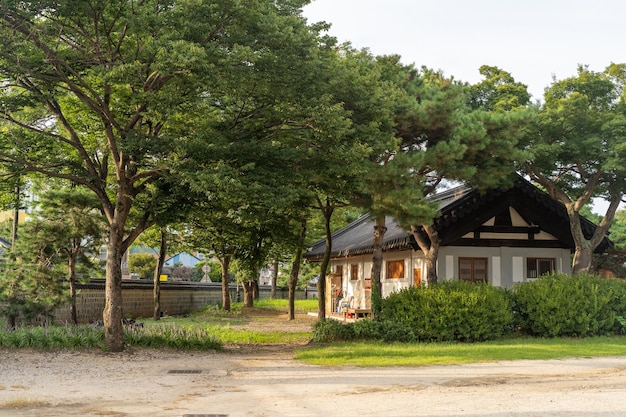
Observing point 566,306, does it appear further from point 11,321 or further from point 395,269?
point 11,321

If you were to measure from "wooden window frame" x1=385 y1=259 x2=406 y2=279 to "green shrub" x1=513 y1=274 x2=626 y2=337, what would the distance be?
667 cm

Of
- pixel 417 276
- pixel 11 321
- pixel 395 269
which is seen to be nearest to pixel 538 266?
pixel 417 276

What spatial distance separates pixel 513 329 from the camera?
20016mm

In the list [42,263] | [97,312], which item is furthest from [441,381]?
[97,312]

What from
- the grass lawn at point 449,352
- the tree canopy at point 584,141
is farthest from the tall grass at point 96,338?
the tree canopy at point 584,141

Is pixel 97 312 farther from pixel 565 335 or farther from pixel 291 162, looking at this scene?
pixel 565 335

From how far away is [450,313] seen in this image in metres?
18.3

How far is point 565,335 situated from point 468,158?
615 cm

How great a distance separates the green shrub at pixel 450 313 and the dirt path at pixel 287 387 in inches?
160

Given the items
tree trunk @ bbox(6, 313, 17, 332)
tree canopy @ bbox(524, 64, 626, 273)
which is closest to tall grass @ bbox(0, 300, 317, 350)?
tree trunk @ bbox(6, 313, 17, 332)

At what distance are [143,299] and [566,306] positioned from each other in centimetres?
2207

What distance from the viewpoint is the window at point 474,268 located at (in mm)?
23938

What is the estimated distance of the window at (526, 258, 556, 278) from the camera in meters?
24.4

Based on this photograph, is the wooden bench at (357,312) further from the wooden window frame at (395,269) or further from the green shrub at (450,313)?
the green shrub at (450,313)
